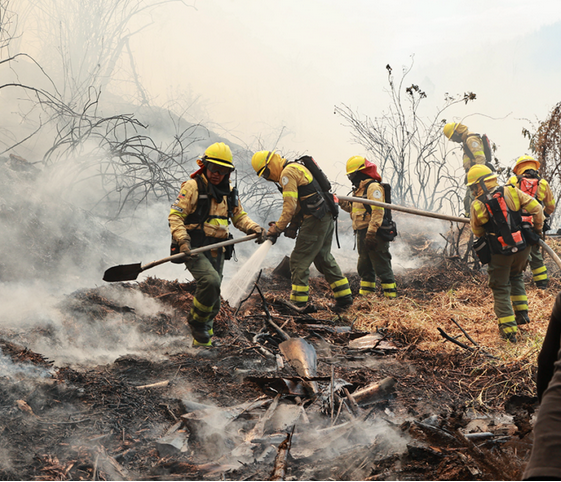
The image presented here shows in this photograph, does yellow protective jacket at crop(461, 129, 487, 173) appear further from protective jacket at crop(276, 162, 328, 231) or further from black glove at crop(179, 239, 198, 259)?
black glove at crop(179, 239, 198, 259)

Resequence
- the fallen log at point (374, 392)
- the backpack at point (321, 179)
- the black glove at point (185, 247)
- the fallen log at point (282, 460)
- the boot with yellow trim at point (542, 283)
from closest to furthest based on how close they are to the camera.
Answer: the fallen log at point (282, 460) < the fallen log at point (374, 392) < the black glove at point (185, 247) < the backpack at point (321, 179) < the boot with yellow trim at point (542, 283)

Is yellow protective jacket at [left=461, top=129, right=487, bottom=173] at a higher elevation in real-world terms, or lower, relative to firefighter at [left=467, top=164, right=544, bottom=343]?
higher

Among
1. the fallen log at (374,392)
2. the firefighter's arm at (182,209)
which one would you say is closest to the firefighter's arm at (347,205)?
the firefighter's arm at (182,209)

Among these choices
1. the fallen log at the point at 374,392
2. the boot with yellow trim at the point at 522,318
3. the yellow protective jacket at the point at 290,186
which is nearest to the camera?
the fallen log at the point at 374,392

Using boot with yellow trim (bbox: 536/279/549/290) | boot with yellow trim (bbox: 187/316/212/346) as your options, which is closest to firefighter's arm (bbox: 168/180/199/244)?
boot with yellow trim (bbox: 187/316/212/346)

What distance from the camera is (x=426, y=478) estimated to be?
78.4 inches

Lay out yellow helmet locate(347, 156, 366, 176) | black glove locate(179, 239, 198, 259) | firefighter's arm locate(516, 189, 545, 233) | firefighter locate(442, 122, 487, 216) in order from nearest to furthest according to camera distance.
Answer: black glove locate(179, 239, 198, 259)
firefighter's arm locate(516, 189, 545, 233)
yellow helmet locate(347, 156, 366, 176)
firefighter locate(442, 122, 487, 216)

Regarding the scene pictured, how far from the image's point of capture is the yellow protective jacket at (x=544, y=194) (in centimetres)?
634

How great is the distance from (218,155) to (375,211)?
2979 mm

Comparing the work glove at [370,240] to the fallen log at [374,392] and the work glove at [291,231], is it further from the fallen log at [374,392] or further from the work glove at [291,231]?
the fallen log at [374,392]

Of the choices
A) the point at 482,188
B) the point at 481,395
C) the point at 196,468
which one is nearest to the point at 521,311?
the point at 482,188

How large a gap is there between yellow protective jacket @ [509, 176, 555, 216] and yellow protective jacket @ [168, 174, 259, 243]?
4.22 meters

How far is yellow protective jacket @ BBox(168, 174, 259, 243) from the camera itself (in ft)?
13.7

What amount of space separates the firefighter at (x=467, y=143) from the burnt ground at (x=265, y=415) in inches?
218
